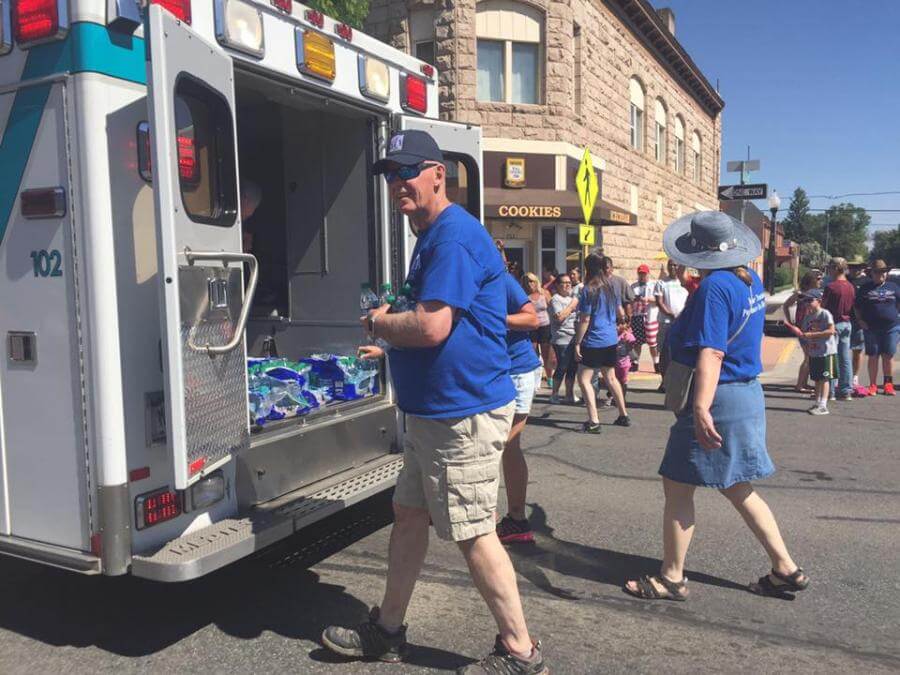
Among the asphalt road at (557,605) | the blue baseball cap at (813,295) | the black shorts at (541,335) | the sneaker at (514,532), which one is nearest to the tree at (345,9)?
the black shorts at (541,335)

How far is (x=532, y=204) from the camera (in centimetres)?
1545

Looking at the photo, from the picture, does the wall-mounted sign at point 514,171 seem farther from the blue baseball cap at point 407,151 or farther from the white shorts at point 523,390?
the blue baseball cap at point 407,151

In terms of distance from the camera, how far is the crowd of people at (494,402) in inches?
113

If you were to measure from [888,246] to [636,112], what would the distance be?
10231 centimetres

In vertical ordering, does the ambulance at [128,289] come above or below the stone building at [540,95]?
below

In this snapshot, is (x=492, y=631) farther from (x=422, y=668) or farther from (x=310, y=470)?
(x=310, y=470)

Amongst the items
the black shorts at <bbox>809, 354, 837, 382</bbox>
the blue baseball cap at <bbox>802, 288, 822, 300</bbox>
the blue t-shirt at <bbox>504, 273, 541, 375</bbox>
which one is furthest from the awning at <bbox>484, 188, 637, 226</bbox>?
the blue t-shirt at <bbox>504, 273, 541, 375</bbox>

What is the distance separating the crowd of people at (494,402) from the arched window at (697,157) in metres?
25.7

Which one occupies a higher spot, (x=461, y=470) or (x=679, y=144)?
(x=679, y=144)

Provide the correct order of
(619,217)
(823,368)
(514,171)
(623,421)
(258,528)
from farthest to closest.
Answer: (619,217)
(514,171)
(823,368)
(623,421)
(258,528)

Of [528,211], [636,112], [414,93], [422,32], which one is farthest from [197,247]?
[636,112]

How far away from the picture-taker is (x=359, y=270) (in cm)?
537

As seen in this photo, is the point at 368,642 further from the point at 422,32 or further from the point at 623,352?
the point at 422,32

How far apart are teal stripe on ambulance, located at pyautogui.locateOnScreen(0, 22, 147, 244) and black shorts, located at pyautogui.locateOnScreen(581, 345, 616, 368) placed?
17.0 ft
